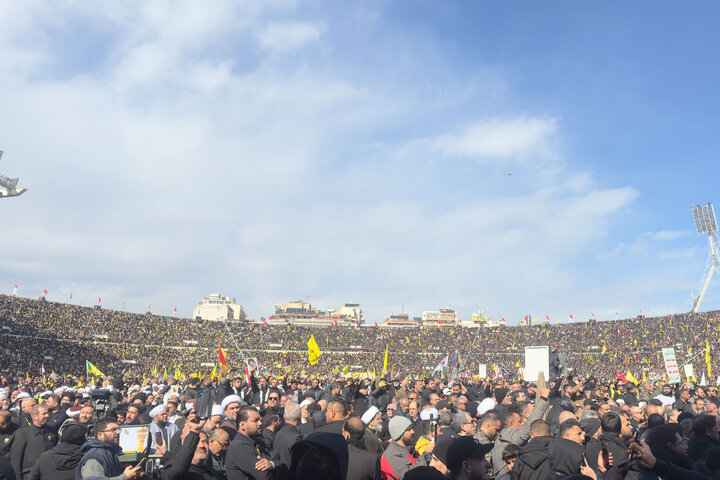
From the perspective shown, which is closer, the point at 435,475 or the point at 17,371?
the point at 435,475

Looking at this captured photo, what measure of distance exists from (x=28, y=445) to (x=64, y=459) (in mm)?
1932

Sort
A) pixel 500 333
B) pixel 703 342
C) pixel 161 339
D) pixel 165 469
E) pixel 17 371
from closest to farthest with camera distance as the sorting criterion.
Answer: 1. pixel 165 469
2. pixel 17 371
3. pixel 703 342
4. pixel 161 339
5. pixel 500 333

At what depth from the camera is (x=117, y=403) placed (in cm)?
1395

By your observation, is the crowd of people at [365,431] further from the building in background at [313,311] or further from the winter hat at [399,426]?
the building in background at [313,311]

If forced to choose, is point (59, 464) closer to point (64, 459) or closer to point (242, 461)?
point (64, 459)

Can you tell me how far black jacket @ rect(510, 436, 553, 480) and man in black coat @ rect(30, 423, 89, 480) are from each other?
15.7ft

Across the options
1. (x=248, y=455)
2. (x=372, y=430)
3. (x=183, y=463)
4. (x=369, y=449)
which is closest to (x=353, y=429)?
(x=369, y=449)

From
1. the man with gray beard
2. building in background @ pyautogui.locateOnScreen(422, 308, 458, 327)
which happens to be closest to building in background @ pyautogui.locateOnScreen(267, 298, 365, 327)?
building in background @ pyautogui.locateOnScreen(422, 308, 458, 327)

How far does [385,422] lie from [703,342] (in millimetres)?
55935

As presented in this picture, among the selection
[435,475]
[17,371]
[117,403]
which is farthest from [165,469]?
[17,371]

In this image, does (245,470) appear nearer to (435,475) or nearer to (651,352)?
(435,475)

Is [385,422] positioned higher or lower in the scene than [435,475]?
lower

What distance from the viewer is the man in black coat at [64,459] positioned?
5.61m

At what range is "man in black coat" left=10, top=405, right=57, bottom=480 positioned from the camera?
22.6 feet
